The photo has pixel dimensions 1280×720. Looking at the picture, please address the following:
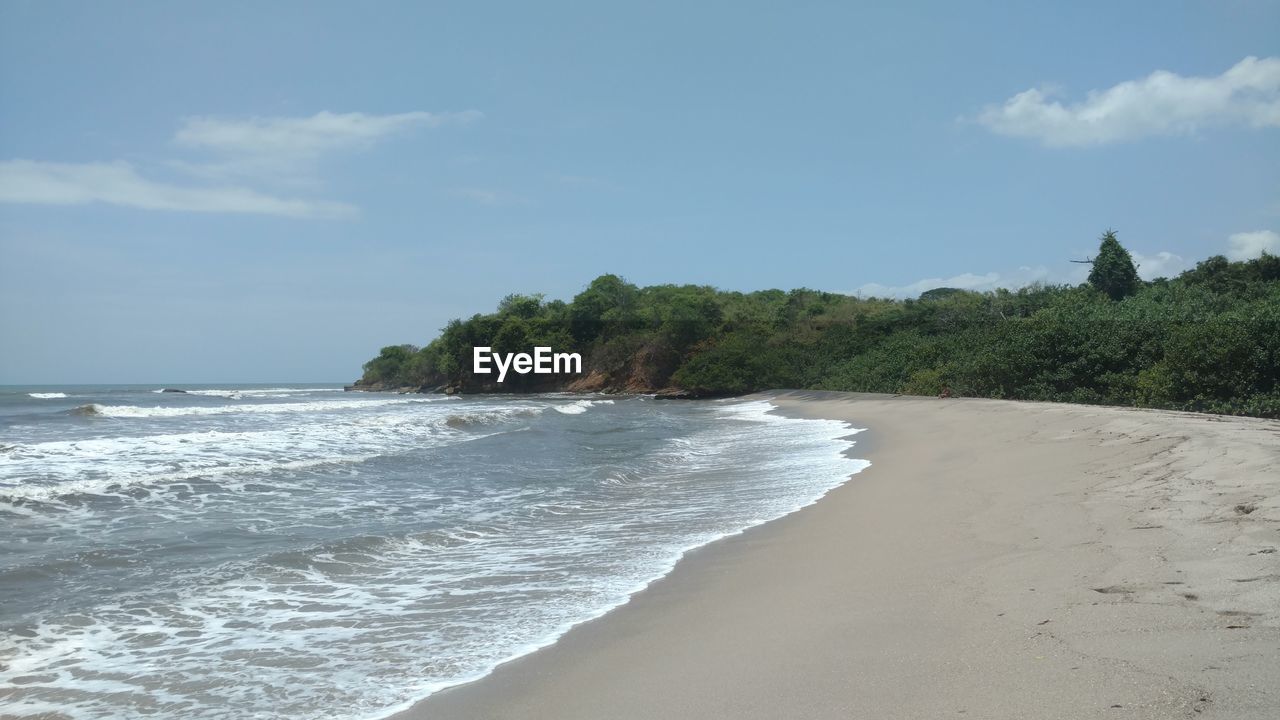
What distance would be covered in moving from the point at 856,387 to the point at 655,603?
3233 cm

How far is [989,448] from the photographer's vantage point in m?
11.0

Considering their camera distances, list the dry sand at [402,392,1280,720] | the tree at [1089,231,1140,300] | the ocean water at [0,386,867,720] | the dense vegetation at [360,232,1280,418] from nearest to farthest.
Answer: the dry sand at [402,392,1280,720] < the ocean water at [0,386,867,720] < the dense vegetation at [360,232,1280,418] < the tree at [1089,231,1140,300]

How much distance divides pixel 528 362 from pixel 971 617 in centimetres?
6350

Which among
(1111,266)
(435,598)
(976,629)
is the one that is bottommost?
(435,598)

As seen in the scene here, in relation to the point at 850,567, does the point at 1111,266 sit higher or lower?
higher

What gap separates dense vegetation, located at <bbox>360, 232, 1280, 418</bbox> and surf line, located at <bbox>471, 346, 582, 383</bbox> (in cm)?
80

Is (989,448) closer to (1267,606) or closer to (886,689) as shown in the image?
(1267,606)

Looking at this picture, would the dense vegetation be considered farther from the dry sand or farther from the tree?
the dry sand

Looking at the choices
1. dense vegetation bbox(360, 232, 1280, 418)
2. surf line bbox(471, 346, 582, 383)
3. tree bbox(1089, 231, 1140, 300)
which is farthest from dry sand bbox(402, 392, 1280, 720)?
surf line bbox(471, 346, 582, 383)

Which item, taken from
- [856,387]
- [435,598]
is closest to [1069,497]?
[435,598]

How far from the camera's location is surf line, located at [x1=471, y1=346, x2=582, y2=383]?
6412 cm

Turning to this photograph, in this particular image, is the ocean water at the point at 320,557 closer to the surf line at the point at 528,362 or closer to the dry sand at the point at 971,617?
the dry sand at the point at 971,617

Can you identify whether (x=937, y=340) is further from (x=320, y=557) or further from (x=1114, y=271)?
(x=320, y=557)

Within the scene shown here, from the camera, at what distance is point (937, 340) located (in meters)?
32.8
